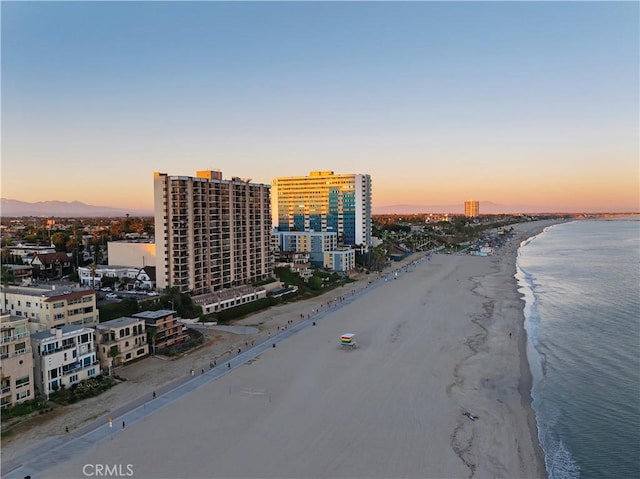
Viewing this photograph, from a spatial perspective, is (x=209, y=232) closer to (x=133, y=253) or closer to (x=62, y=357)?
(x=133, y=253)

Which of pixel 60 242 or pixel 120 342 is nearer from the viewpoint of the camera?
pixel 120 342

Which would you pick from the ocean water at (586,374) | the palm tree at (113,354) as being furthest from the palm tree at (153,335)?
the ocean water at (586,374)

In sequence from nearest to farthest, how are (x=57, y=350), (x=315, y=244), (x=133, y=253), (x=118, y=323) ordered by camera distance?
1. (x=57, y=350)
2. (x=118, y=323)
3. (x=133, y=253)
4. (x=315, y=244)

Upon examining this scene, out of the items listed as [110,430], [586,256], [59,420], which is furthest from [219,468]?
[586,256]

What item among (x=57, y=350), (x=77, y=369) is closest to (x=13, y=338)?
(x=57, y=350)

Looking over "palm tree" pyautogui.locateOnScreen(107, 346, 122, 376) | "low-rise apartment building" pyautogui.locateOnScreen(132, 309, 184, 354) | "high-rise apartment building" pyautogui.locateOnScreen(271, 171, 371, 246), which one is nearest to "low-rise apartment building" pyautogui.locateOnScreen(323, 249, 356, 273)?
"high-rise apartment building" pyautogui.locateOnScreen(271, 171, 371, 246)

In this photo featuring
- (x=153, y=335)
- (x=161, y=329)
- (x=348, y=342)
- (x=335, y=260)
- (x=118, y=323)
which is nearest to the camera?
(x=118, y=323)
